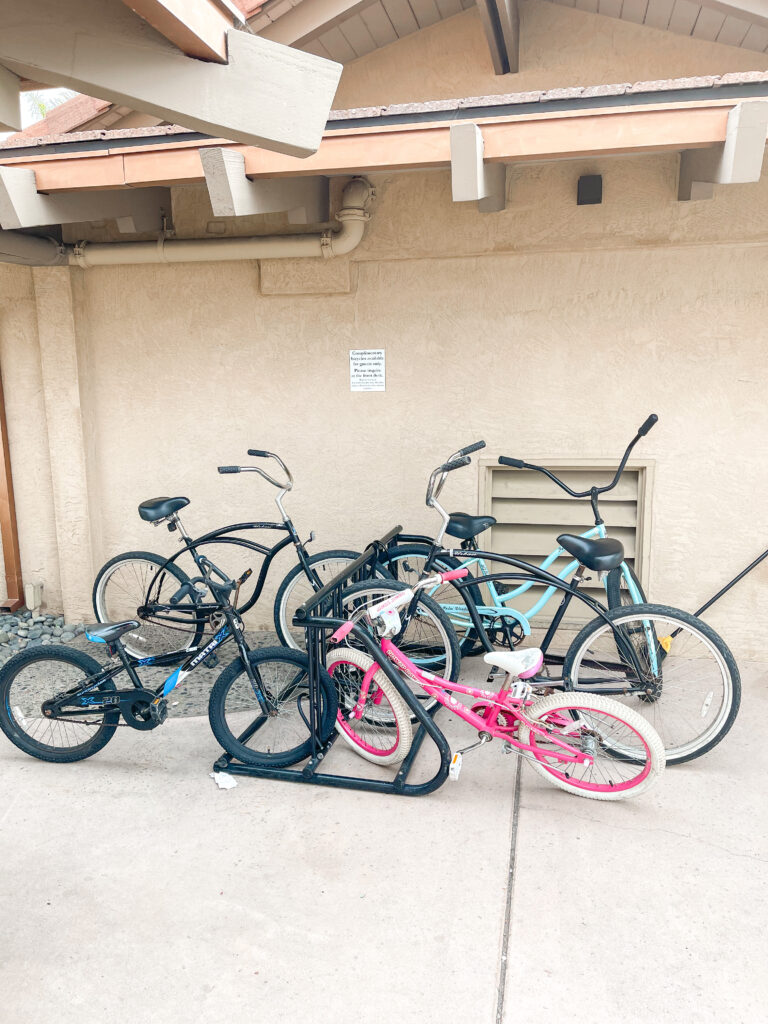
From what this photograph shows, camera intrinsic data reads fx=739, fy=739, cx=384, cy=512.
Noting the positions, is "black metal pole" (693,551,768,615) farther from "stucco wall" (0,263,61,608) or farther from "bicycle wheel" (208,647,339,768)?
"stucco wall" (0,263,61,608)

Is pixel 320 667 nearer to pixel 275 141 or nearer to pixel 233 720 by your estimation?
pixel 233 720

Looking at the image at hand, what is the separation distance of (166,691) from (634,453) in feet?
8.61

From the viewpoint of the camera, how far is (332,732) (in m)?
3.05

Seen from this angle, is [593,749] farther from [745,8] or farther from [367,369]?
[745,8]

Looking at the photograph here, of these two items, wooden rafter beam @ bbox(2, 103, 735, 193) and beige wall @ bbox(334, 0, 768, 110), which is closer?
wooden rafter beam @ bbox(2, 103, 735, 193)

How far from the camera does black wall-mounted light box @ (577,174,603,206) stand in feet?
12.1

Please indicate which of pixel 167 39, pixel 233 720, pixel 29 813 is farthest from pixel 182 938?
pixel 167 39

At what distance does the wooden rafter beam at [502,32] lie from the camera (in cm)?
329

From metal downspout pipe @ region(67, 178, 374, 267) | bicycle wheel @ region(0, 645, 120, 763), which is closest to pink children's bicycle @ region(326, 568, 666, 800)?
bicycle wheel @ region(0, 645, 120, 763)

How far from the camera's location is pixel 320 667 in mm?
2922

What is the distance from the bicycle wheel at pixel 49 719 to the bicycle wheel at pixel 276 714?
468mm

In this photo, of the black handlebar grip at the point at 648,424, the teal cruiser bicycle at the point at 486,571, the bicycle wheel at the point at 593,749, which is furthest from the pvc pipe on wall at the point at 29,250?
the bicycle wheel at the point at 593,749

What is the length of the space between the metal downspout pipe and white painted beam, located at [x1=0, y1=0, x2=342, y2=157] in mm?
2258

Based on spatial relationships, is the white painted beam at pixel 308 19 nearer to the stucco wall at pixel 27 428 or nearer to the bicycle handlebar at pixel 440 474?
the stucco wall at pixel 27 428
